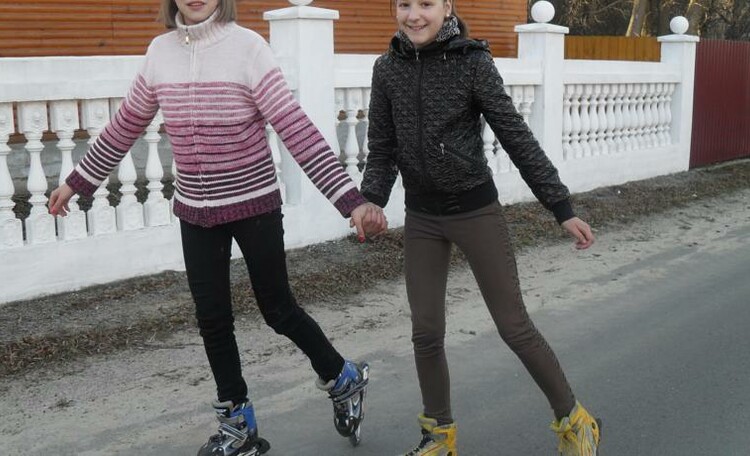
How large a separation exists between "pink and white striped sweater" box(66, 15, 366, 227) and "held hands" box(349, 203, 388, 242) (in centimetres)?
5

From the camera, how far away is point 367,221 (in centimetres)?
350

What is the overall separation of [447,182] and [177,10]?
47.0 inches

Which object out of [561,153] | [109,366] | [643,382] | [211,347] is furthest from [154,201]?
[561,153]

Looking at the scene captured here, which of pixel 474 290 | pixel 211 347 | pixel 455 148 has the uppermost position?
pixel 455 148

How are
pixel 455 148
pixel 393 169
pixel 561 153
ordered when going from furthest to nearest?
pixel 561 153
pixel 393 169
pixel 455 148

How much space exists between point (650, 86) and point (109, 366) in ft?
28.5

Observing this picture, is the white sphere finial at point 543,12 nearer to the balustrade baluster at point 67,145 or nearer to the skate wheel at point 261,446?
the balustrade baluster at point 67,145

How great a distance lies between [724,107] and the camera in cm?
1367

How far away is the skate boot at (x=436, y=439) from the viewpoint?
3781 mm

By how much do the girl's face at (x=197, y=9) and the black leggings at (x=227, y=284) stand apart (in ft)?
2.48

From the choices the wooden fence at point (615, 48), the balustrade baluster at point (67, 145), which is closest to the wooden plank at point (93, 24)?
the balustrade baluster at point (67, 145)

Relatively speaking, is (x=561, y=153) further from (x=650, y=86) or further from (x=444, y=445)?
(x=444, y=445)

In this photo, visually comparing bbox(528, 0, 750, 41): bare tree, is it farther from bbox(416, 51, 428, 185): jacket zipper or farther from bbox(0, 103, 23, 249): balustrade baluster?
bbox(416, 51, 428, 185): jacket zipper

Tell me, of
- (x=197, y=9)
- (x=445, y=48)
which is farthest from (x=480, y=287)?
(x=197, y=9)
